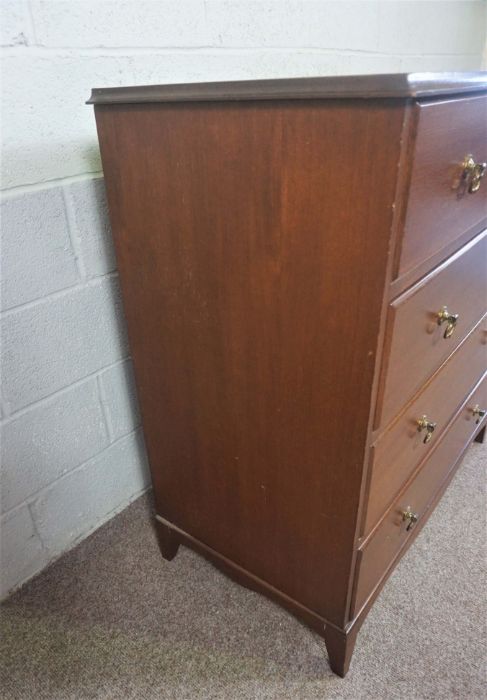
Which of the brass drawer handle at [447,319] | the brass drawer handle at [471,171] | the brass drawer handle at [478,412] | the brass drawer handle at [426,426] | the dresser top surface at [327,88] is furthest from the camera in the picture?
the brass drawer handle at [478,412]

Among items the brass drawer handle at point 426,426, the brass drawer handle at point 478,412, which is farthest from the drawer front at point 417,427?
the brass drawer handle at point 478,412

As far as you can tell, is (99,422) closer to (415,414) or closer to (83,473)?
(83,473)

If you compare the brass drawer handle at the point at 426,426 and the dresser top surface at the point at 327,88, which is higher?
the dresser top surface at the point at 327,88

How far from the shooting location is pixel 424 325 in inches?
28.5

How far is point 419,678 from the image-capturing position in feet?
3.11

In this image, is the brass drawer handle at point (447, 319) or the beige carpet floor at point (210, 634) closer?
the brass drawer handle at point (447, 319)

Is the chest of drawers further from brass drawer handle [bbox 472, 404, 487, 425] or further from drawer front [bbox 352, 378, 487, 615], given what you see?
brass drawer handle [bbox 472, 404, 487, 425]

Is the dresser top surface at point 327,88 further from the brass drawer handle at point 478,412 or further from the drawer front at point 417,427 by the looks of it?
the brass drawer handle at point 478,412

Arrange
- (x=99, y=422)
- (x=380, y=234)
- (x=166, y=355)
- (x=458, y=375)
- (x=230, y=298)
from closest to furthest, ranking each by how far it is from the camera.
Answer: (x=380, y=234), (x=230, y=298), (x=166, y=355), (x=458, y=375), (x=99, y=422)

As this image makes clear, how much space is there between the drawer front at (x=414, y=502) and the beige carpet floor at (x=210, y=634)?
154 millimetres

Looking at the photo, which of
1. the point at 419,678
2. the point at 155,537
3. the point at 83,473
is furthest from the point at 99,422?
the point at 419,678

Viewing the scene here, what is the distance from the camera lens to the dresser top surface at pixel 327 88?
0.50m

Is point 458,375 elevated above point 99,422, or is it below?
above

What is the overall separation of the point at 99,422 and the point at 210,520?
35 cm
